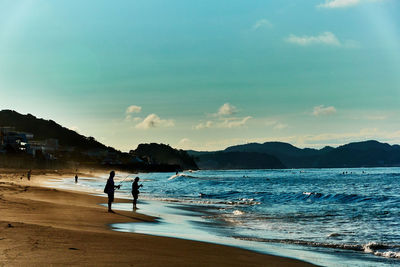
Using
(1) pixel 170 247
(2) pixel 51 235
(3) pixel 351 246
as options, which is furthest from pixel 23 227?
(3) pixel 351 246

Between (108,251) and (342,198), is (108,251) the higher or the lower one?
the higher one

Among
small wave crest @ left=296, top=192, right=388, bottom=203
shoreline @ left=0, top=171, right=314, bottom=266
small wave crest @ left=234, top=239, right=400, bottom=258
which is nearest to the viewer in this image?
shoreline @ left=0, top=171, right=314, bottom=266

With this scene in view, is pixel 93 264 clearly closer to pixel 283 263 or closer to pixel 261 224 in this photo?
pixel 283 263

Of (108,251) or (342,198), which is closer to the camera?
(108,251)

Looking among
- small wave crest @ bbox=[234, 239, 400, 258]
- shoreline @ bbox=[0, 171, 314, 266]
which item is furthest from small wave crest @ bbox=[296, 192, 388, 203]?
shoreline @ bbox=[0, 171, 314, 266]

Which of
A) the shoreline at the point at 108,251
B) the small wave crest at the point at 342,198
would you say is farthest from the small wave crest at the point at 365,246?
the small wave crest at the point at 342,198

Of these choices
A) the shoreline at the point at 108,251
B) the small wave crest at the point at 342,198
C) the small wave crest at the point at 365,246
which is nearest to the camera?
the shoreline at the point at 108,251

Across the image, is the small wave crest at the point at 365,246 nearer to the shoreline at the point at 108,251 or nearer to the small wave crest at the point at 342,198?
the shoreline at the point at 108,251

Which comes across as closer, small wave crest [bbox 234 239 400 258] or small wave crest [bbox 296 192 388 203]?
small wave crest [bbox 234 239 400 258]

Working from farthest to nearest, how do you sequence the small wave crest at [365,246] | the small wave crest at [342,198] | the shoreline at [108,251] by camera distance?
the small wave crest at [342,198], the small wave crest at [365,246], the shoreline at [108,251]

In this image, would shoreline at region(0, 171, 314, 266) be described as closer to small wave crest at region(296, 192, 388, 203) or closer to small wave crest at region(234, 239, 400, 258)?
small wave crest at region(234, 239, 400, 258)

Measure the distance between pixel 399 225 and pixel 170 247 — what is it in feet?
39.1

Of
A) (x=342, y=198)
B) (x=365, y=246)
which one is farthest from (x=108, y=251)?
(x=342, y=198)

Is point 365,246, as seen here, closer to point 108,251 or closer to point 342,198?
point 108,251
